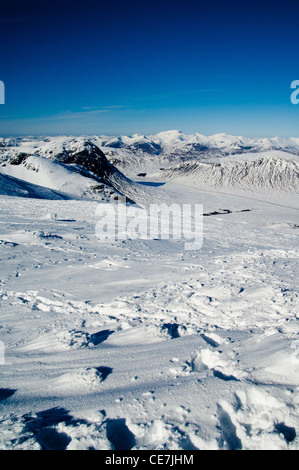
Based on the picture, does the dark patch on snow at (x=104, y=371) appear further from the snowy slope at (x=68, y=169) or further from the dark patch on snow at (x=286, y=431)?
the snowy slope at (x=68, y=169)

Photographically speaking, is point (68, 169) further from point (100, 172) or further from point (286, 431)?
point (286, 431)

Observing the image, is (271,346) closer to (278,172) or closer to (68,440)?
(68,440)

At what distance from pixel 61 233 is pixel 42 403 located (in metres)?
7.10

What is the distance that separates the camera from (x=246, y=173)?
114750mm

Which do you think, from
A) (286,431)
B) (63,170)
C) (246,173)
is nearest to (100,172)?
(63,170)

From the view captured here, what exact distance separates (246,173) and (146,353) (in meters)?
123

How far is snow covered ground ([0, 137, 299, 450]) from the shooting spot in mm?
2506

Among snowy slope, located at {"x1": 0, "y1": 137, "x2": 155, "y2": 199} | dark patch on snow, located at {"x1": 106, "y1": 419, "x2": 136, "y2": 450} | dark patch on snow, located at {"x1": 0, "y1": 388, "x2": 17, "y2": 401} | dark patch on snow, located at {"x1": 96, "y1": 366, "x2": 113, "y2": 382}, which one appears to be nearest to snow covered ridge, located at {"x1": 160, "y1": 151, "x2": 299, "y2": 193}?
snowy slope, located at {"x1": 0, "y1": 137, "x2": 155, "y2": 199}

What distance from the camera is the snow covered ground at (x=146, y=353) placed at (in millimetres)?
2506

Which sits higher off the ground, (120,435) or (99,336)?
(99,336)

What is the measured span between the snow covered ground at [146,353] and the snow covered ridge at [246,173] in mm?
101148

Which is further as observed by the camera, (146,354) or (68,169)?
(68,169)

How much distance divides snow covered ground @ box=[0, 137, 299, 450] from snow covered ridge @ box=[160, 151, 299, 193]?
101148 millimetres

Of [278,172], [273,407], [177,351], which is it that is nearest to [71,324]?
[177,351]
